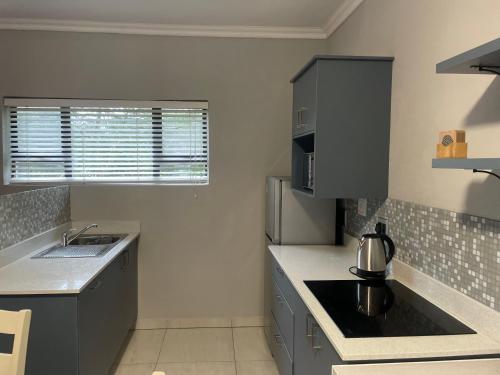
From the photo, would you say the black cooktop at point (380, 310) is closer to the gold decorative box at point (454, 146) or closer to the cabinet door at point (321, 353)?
the cabinet door at point (321, 353)

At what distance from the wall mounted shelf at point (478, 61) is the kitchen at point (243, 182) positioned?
0.22 m

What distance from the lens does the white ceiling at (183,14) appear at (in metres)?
3.00

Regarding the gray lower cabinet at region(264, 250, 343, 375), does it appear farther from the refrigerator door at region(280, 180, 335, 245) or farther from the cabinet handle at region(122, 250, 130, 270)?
the cabinet handle at region(122, 250, 130, 270)

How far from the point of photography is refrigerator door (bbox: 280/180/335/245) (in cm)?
309

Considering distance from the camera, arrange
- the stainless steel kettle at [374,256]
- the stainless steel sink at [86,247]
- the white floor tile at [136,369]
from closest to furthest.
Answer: the stainless steel kettle at [374,256], the stainless steel sink at [86,247], the white floor tile at [136,369]

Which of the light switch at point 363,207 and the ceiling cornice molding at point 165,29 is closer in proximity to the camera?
the light switch at point 363,207

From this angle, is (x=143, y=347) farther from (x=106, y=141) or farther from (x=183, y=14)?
(x=183, y=14)

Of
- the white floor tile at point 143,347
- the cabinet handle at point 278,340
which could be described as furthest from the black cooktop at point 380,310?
the white floor tile at point 143,347

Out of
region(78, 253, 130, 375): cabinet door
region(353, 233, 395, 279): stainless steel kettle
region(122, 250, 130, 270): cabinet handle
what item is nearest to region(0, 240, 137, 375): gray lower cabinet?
region(78, 253, 130, 375): cabinet door

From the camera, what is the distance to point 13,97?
3480mm

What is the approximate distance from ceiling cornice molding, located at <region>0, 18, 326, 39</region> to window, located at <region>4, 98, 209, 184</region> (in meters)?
0.61

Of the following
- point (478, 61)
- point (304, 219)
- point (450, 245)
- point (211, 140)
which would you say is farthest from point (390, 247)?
point (211, 140)

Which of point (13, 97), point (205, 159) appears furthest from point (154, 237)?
point (13, 97)

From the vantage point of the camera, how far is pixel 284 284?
252cm
